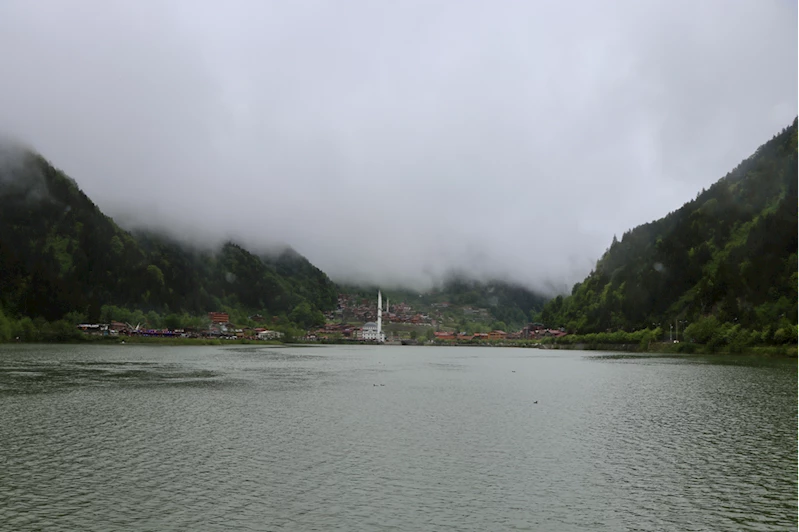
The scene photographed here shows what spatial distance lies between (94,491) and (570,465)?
26.3m

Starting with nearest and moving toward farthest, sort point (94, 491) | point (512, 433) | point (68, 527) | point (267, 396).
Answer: point (68, 527) < point (94, 491) < point (512, 433) < point (267, 396)

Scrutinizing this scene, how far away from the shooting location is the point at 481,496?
27.7 m

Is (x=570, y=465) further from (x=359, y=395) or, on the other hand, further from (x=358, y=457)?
(x=359, y=395)

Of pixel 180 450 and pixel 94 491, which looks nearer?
pixel 94 491

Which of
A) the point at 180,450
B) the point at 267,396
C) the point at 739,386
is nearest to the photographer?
the point at 180,450

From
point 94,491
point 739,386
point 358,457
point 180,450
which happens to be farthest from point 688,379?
point 94,491

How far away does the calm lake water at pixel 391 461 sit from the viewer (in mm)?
24547

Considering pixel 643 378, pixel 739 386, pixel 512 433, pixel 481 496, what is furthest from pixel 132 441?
pixel 643 378

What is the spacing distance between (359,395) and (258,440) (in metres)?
29.6

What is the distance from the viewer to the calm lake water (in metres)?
24.5

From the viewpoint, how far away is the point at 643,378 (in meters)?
92.9

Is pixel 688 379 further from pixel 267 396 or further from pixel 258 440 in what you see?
pixel 258 440

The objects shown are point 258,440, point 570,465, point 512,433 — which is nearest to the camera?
point 570,465

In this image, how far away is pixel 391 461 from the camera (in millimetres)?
34344
